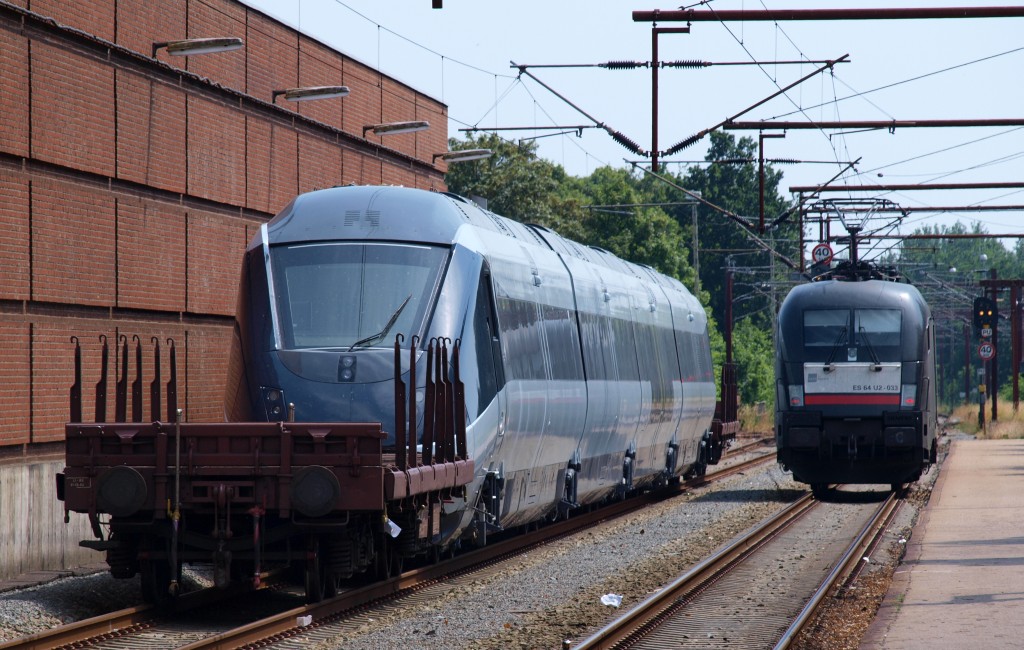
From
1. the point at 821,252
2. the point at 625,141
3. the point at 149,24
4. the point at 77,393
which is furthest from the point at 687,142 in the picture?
the point at 821,252

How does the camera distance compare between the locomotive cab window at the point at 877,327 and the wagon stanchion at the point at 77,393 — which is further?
the locomotive cab window at the point at 877,327

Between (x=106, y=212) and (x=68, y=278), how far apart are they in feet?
3.53

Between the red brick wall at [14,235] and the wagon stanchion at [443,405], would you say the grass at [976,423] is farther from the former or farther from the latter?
the red brick wall at [14,235]

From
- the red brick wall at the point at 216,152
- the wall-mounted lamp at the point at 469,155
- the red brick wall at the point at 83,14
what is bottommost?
the red brick wall at the point at 216,152

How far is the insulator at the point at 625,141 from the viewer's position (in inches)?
856

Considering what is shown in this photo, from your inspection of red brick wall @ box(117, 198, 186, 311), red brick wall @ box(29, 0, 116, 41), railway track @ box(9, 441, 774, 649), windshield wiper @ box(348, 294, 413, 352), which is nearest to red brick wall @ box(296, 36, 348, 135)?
red brick wall @ box(117, 198, 186, 311)

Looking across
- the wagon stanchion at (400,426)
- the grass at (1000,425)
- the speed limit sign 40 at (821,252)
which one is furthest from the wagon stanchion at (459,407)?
the grass at (1000,425)

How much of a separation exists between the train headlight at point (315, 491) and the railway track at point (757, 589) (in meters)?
2.12

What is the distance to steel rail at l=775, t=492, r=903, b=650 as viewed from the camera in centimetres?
1105

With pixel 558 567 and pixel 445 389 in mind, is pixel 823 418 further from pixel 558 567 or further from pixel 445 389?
pixel 445 389

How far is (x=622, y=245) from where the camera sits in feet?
236

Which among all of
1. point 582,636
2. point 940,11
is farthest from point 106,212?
point 940,11

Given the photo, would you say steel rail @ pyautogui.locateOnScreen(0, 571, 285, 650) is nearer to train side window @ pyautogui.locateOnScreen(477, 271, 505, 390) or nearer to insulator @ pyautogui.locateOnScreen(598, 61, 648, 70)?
train side window @ pyautogui.locateOnScreen(477, 271, 505, 390)

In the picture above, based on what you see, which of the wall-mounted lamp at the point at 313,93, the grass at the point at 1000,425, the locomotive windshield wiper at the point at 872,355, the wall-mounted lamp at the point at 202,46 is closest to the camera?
the wall-mounted lamp at the point at 202,46
